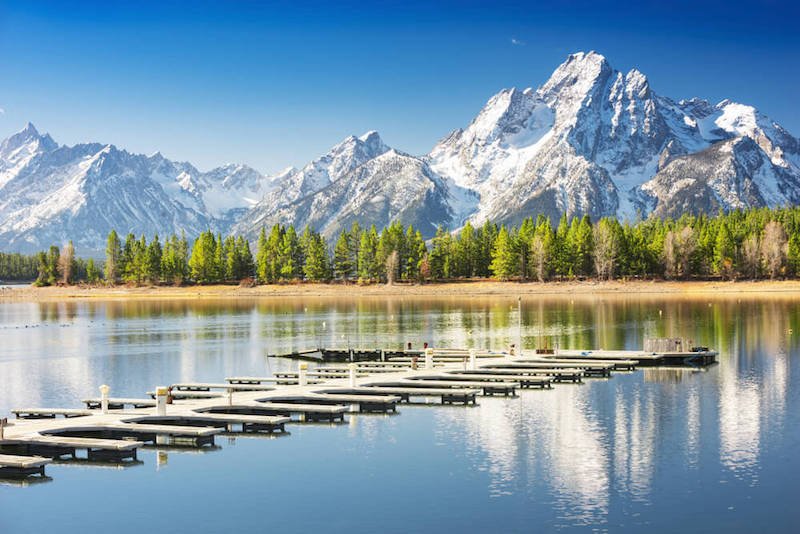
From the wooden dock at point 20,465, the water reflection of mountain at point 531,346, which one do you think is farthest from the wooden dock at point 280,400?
the water reflection of mountain at point 531,346

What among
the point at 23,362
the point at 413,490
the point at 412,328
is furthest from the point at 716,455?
the point at 412,328

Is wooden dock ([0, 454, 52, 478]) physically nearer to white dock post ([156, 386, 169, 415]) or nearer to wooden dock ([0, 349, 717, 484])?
wooden dock ([0, 349, 717, 484])

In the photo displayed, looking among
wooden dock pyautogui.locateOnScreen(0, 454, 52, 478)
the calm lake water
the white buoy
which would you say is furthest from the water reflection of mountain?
wooden dock pyautogui.locateOnScreen(0, 454, 52, 478)

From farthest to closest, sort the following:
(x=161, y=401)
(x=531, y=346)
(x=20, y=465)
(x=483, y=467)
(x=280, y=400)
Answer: (x=531, y=346)
(x=280, y=400)
(x=161, y=401)
(x=483, y=467)
(x=20, y=465)

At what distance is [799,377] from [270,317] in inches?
4249

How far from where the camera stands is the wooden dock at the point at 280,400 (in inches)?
1950

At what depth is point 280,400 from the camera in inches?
2518

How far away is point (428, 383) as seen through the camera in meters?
68.9

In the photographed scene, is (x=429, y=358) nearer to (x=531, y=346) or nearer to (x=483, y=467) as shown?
(x=531, y=346)

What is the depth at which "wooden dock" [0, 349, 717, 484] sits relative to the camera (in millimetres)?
49531

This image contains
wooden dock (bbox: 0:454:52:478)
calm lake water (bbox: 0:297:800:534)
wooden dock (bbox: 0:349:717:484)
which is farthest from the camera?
wooden dock (bbox: 0:349:717:484)

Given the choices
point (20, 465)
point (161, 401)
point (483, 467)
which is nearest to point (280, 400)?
point (161, 401)

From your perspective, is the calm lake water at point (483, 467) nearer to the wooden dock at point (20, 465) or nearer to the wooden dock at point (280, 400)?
the wooden dock at point (20, 465)

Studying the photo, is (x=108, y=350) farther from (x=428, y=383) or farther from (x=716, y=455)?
(x=716, y=455)
